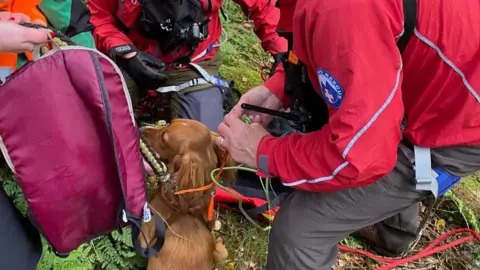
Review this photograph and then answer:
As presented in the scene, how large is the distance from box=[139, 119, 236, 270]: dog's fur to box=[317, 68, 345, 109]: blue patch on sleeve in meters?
1.37

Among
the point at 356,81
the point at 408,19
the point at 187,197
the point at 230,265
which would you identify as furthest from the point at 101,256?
the point at 408,19

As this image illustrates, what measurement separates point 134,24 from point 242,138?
79.9 inches

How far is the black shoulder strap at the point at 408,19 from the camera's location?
2.24m

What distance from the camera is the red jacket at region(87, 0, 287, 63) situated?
441cm

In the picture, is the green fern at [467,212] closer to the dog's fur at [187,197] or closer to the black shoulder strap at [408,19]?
the dog's fur at [187,197]

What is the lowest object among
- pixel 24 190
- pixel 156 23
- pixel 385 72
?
pixel 156 23

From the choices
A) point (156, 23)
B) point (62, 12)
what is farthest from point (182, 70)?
point (62, 12)

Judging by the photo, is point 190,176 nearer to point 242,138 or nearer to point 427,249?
point 242,138

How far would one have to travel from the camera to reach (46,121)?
7.14ft

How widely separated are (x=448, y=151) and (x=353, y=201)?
55 cm

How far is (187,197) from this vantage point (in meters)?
3.72

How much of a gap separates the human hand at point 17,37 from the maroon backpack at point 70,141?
91 millimetres

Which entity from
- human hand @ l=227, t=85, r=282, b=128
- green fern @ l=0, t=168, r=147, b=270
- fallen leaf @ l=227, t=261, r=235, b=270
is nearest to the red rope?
fallen leaf @ l=227, t=261, r=235, b=270

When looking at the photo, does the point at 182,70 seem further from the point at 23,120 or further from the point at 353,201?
the point at 23,120
